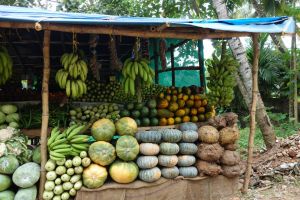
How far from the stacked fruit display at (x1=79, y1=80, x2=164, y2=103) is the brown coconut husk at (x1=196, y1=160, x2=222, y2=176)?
149 centimetres

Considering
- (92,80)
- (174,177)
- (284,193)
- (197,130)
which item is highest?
(92,80)

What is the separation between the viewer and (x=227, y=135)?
16.1ft

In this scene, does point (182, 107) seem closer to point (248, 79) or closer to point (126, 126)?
point (126, 126)

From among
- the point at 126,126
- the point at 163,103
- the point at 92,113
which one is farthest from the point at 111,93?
the point at 126,126

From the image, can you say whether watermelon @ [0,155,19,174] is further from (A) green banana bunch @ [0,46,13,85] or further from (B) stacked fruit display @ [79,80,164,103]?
(B) stacked fruit display @ [79,80,164,103]

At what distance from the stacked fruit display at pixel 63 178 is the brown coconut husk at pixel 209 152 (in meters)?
1.73

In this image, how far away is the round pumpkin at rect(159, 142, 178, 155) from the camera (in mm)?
4555

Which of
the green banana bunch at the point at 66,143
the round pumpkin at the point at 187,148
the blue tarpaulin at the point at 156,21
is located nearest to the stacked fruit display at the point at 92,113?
the green banana bunch at the point at 66,143

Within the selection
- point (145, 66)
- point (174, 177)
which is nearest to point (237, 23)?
point (145, 66)

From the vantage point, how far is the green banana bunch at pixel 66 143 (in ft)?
13.3

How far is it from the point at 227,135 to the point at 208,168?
0.62 metres

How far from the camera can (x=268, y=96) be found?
524 inches

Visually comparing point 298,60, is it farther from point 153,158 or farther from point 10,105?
point 10,105

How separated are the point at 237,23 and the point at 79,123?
2686 mm
